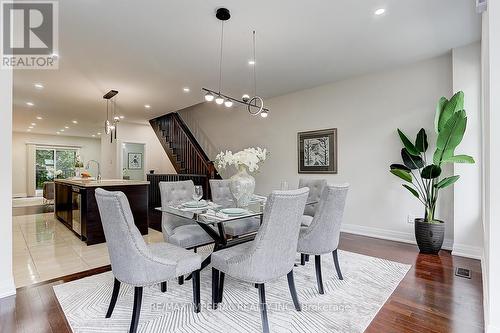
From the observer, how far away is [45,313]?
2.04 meters

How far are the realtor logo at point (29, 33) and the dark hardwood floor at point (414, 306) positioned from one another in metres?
2.15

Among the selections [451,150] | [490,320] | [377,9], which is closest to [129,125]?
[377,9]

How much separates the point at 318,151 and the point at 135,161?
24.3ft

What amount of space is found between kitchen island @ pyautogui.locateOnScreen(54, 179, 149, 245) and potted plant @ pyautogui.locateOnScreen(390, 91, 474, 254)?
419 cm

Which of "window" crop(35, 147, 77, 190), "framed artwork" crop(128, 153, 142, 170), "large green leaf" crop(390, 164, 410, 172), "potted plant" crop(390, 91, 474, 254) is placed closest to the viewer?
"potted plant" crop(390, 91, 474, 254)

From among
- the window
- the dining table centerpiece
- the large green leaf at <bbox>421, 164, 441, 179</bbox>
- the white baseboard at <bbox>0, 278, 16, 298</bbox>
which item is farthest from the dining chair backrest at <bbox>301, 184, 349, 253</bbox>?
the window

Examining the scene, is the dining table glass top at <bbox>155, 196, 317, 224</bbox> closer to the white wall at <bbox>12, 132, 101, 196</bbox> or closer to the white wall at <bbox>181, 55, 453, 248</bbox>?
the white wall at <bbox>181, 55, 453, 248</bbox>

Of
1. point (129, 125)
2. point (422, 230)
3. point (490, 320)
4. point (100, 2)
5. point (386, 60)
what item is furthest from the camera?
point (129, 125)

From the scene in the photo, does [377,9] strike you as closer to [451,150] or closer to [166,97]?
[451,150]

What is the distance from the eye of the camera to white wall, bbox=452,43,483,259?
3.29 m

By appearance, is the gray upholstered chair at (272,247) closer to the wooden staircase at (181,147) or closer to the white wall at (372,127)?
the white wall at (372,127)

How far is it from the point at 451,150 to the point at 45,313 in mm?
4618

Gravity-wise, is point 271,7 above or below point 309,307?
above

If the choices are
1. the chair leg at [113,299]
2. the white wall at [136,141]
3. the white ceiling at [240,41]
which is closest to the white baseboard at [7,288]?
the chair leg at [113,299]
